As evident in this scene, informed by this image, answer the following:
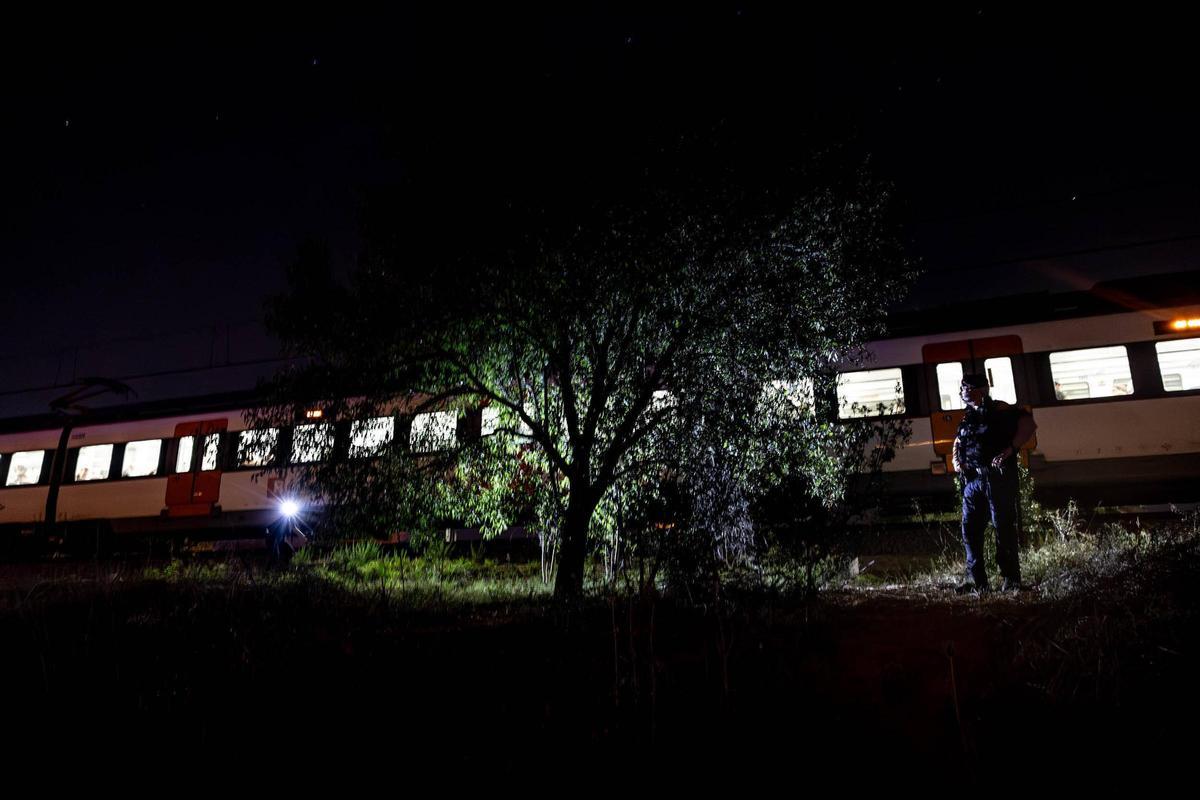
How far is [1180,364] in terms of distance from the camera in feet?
26.8

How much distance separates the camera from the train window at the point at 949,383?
8.98m

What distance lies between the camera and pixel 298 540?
44.7 ft

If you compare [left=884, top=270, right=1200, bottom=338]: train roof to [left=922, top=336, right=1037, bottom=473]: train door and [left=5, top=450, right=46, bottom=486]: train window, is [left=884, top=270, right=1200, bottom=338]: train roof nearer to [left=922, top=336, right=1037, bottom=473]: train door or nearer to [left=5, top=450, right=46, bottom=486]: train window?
[left=922, top=336, right=1037, bottom=473]: train door

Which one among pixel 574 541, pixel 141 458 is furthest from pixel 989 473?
pixel 141 458

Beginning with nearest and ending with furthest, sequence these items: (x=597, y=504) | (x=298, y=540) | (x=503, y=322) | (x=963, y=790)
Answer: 1. (x=963, y=790)
2. (x=503, y=322)
3. (x=597, y=504)
4. (x=298, y=540)

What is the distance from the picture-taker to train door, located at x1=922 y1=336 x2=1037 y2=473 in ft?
Answer: 28.9

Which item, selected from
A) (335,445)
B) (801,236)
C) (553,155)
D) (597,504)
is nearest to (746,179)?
(801,236)

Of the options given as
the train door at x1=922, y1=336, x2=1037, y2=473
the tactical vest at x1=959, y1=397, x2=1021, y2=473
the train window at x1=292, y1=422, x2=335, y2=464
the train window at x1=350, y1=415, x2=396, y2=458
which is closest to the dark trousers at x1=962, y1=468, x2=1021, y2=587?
the tactical vest at x1=959, y1=397, x2=1021, y2=473

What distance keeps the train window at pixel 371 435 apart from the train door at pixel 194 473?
319 inches

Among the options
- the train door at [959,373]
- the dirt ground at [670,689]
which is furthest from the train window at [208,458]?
the train door at [959,373]

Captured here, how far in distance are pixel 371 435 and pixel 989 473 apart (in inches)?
208

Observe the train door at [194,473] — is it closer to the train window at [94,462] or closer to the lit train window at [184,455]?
the lit train window at [184,455]

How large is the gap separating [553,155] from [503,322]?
1.64m

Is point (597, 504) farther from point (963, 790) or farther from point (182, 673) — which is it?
point (963, 790)
